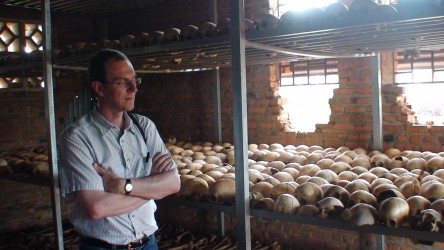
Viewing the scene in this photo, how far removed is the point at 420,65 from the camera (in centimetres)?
389

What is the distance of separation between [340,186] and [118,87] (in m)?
1.40

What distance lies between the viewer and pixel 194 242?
4.64 meters

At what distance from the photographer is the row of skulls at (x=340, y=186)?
82.9 inches

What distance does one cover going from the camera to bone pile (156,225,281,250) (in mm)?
4445

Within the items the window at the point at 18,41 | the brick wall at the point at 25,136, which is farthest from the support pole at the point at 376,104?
the window at the point at 18,41

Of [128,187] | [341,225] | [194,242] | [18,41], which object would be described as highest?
[18,41]

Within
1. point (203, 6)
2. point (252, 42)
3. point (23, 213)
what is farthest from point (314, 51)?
point (23, 213)

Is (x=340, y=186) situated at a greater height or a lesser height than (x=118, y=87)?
→ lesser

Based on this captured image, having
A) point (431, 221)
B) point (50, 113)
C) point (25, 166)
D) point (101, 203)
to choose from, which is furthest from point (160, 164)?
point (25, 166)

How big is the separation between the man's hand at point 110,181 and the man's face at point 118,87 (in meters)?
0.31

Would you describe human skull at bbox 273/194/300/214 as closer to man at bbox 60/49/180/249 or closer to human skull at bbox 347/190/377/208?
human skull at bbox 347/190/377/208

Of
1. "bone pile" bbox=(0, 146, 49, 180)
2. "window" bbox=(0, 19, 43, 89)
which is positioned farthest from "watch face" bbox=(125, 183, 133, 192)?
"window" bbox=(0, 19, 43, 89)

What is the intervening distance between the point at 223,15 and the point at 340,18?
2985mm

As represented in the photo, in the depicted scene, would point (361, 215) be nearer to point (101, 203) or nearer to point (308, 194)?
point (308, 194)
